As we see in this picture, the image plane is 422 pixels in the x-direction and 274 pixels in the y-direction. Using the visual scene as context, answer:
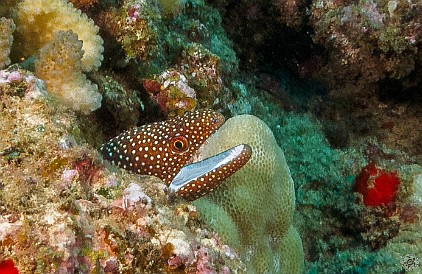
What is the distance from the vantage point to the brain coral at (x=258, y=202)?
3.38 meters

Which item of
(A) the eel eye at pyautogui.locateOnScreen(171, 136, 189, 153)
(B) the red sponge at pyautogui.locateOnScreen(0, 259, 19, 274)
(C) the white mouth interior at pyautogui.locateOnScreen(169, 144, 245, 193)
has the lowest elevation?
(A) the eel eye at pyautogui.locateOnScreen(171, 136, 189, 153)

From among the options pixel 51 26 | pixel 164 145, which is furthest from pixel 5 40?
pixel 164 145

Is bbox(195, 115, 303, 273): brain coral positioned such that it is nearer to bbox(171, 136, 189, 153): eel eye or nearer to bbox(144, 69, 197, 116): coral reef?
bbox(171, 136, 189, 153): eel eye

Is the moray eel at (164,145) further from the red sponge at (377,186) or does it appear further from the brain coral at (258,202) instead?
the red sponge at (377,186)

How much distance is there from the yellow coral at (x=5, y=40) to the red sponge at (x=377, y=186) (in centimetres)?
567

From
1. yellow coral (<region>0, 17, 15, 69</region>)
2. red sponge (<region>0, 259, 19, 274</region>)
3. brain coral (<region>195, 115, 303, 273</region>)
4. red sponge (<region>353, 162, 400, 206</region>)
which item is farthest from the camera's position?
red sponge (<region>353, 162, 400, 206</region>)

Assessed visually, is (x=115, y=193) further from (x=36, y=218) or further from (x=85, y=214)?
(x=36, y=218)

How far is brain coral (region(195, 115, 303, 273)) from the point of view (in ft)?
11.1

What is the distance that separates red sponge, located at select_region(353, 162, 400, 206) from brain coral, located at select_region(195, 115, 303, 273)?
10.8 feet

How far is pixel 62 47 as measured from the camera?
3.17 m

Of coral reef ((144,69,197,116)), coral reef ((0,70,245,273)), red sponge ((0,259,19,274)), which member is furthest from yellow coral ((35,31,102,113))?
red sponge ((0,259,19,274))

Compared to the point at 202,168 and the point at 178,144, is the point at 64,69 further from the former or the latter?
the point at 202,168

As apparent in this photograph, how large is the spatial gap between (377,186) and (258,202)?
4.05 m

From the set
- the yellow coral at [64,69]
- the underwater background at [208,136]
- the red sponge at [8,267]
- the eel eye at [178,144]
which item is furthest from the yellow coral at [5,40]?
the red sponge at [8,267]
